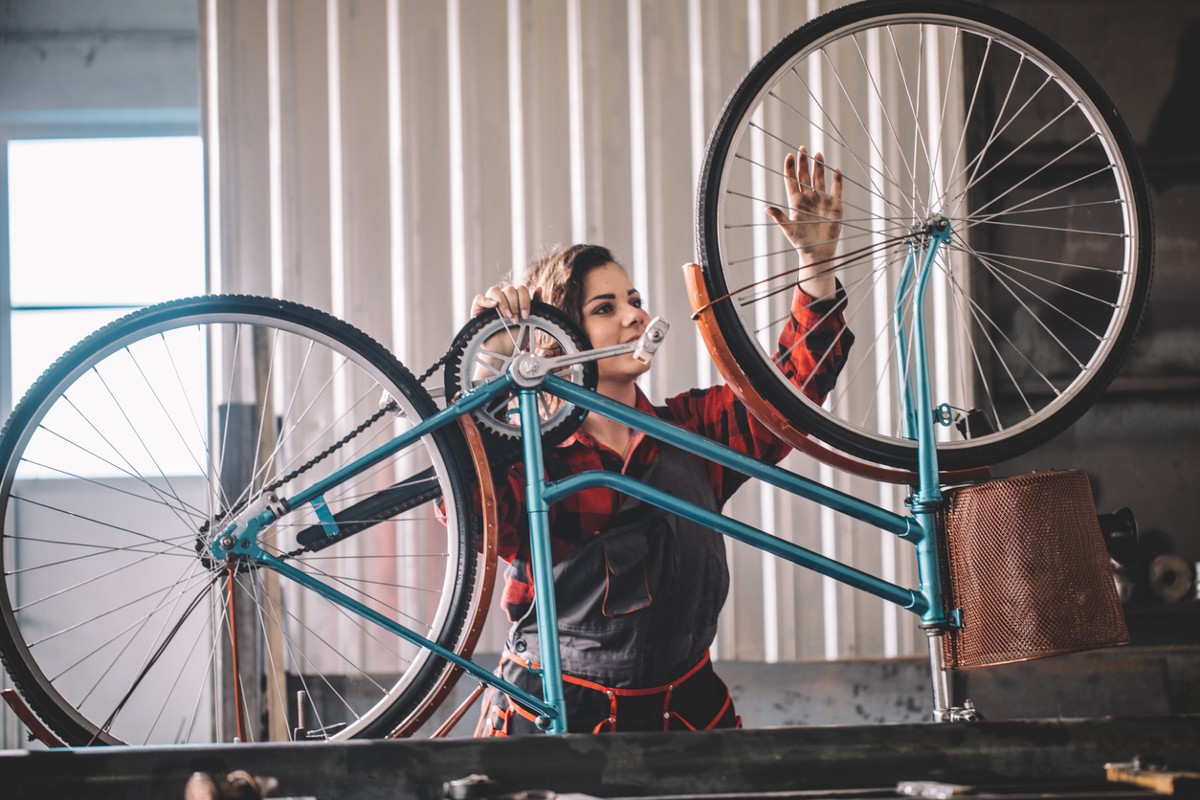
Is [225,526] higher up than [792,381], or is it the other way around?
[792,381]

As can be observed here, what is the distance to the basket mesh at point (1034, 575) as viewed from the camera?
107 cm

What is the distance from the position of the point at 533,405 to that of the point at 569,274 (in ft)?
1.89

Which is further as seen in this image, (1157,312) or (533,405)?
(1157,312)

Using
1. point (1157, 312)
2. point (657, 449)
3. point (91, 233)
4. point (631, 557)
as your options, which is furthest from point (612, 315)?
point (91, 233)

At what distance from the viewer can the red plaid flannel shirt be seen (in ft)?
4.60

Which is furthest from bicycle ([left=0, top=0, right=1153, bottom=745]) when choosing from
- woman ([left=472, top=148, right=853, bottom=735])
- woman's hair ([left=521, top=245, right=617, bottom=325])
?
woman's hair ([left=521, top=245, right=617, bottom=325])

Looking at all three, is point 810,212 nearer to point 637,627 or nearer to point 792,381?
point 792,381

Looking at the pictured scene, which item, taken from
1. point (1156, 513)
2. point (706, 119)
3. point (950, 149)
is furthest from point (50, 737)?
point (1156, 513)

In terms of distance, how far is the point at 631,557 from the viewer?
1538 mm

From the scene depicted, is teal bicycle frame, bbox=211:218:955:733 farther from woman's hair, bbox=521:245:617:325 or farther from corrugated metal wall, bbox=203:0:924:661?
corrugated metal wall, bbox=203:0:924:661

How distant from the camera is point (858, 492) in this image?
94.0 inches

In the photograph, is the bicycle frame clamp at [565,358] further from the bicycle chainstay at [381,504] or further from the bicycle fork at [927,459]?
the bicycle fork at [927,459]


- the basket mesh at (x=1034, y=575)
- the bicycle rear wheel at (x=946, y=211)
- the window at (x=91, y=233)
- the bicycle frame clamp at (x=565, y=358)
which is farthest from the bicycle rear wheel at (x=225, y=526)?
the bicycle rear wheel at (x=946, y=211)

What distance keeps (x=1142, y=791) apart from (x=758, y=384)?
1.82 feet
